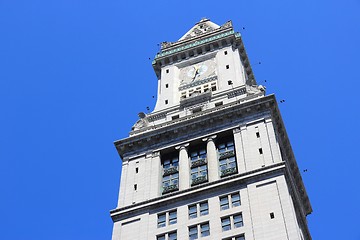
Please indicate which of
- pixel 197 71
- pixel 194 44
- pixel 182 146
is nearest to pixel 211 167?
pixel 182 146

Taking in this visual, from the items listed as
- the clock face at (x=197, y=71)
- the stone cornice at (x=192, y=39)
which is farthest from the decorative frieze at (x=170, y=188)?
the stone cornice at (x=192, y=39)

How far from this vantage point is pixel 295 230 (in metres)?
58.4

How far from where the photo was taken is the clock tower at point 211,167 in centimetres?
6244

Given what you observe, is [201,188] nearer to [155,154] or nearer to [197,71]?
[155,154]

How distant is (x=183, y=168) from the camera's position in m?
71.9

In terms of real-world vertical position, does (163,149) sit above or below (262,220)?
above

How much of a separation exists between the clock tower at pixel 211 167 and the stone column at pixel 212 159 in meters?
0.11

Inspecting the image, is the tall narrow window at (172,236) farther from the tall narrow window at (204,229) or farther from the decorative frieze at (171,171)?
the decorative frieze at (171,171)

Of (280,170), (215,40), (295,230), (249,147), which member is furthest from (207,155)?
(215,40)

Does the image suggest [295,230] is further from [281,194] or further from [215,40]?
[215,40]

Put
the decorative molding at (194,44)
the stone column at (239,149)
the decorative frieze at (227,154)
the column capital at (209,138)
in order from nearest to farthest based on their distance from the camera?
the stone column at (239,149)
the decorative frieze at (227,154)
the column capital at (209,138)
the decorative molding at (194,44)

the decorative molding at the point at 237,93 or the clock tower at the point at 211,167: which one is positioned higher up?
the decorative molding at the point at 237,93

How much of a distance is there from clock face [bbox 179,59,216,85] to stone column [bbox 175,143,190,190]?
713 inches

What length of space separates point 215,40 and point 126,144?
26.5 meters
